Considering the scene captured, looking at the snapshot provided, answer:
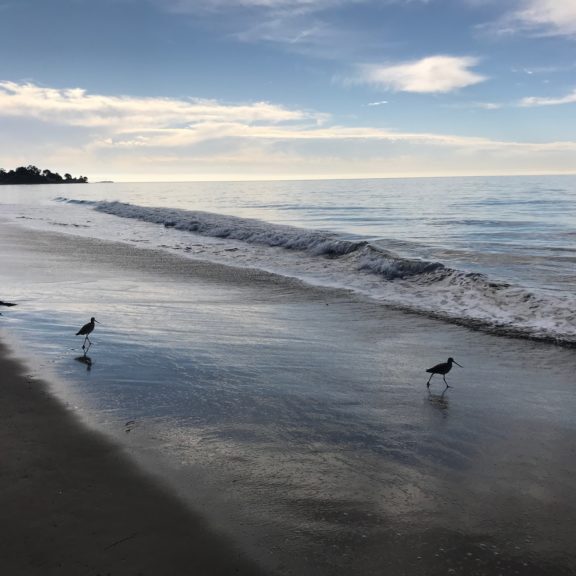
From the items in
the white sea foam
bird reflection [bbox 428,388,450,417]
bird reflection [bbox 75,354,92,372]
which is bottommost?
bird reflection [bbox 75,354,92,372]

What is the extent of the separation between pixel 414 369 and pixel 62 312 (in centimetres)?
736

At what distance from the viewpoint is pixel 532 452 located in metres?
5.35

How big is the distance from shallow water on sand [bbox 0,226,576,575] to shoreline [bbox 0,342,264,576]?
0.22 metres

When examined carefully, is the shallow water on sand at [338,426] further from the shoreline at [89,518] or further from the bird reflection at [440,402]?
the shoreline at [89,518]

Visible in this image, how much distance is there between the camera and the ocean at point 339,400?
3.99m

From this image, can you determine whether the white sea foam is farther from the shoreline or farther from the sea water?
the shoreline

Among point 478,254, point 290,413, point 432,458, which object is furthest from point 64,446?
point 478,254

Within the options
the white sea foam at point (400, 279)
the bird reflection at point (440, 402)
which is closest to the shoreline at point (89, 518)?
the bird reflection at point (440, 402)

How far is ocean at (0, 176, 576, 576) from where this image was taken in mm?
3994

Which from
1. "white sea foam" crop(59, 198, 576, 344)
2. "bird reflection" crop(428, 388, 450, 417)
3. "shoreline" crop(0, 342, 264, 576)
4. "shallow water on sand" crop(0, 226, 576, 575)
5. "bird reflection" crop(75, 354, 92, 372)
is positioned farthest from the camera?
Result: "white sea foam" crop(59, 198, 576, 344)

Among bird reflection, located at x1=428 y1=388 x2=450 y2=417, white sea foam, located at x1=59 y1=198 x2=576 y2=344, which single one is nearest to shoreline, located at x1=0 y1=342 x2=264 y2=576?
bird reflection, located at x1=428 y1=388 x2=450 y2=417

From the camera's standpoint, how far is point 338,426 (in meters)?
5.85

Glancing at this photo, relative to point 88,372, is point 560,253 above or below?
above

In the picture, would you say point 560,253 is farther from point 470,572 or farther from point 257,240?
point 470,572
